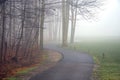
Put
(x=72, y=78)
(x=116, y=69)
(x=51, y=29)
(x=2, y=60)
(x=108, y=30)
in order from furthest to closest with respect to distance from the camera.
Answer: (x=108, y=30), (x=51, y=29), (x=2, y=60), (x=116, y=69), (x=72, y=78)

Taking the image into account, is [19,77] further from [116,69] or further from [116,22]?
[116,22]

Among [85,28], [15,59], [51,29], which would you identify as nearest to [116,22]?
[85,28]

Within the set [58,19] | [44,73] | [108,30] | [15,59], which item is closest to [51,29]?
[58,19]

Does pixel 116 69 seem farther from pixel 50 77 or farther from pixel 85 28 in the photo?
pixel 85 28

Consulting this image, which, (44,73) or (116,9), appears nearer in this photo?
(44,73)

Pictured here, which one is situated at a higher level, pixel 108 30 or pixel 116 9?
pixel 116 9

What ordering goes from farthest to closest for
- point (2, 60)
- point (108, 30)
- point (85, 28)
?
point (85, 28) → point (108, 30) → point (2, 60)

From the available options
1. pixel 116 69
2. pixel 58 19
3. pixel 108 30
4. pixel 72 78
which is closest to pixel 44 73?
pixel 72 78

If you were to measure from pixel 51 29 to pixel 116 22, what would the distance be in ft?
346

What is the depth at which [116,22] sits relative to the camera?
181250mm

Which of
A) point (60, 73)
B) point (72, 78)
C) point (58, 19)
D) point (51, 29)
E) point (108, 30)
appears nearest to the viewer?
point (72, 78)

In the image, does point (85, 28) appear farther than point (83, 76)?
Yes

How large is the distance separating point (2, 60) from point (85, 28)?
165249 mm

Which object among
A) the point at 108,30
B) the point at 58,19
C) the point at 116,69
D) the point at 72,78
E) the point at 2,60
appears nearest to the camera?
the point at 72,78
